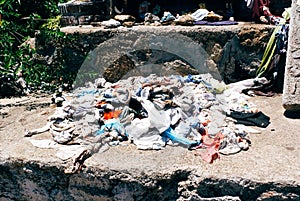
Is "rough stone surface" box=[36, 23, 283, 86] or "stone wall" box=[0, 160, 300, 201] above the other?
"rough stone surface" box=[36, 23, 283, 86]

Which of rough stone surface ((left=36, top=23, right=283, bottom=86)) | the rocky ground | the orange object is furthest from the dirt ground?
rough stone surface ((left=36, top=23, right=283, bottom=86))

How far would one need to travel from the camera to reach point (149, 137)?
11.6ft

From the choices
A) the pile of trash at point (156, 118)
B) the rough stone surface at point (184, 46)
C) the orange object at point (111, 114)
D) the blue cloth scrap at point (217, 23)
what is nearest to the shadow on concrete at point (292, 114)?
the pile of trash at point (156, 118)

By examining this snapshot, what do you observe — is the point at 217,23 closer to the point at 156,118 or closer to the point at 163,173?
the point at 156,118

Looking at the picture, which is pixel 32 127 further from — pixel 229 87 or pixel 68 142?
pixel 229 87

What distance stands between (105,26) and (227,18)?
1.83 metres

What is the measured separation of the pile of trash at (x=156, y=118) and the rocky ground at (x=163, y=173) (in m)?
0.12

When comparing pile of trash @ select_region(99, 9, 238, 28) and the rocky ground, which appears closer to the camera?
the rocky ground

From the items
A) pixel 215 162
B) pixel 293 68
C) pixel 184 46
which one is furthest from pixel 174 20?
pixel 215 162

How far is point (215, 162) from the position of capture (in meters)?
3.16

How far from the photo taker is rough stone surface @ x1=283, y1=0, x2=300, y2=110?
404cm

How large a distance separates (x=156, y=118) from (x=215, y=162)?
2.55ft

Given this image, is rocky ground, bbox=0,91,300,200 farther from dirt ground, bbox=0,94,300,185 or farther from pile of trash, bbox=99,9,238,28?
pile of trash, bbox=99,9,238,28

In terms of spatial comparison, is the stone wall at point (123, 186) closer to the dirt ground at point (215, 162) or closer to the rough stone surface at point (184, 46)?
the dirt ground at point (215, 162)
